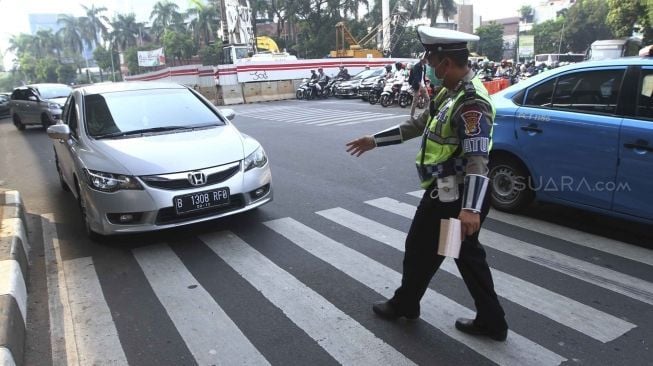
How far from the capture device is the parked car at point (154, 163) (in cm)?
448

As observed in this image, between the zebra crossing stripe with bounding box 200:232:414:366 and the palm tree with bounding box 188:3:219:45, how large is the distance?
72.1 m

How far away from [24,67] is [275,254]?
112 m

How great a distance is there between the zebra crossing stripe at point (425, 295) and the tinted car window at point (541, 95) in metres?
2.39

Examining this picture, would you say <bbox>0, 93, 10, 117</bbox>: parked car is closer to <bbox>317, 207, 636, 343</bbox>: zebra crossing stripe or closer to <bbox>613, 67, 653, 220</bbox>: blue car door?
<bbox>317, 207, 636, 343</bbox>: zebra crossing stripe

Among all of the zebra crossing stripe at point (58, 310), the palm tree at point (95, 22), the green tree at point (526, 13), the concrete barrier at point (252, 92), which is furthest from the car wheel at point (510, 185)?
the green tree at point (526, 13)

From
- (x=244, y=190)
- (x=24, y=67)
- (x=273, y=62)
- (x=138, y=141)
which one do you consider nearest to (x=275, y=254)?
(x=244, y=190)

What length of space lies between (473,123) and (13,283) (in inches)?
124

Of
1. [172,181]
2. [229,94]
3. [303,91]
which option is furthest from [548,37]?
[172,181]

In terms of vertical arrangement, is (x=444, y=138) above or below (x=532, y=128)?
above

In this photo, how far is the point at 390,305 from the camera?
3266 mm

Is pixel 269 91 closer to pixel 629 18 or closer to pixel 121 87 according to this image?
pixel 121 87

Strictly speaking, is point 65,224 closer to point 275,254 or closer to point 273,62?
point 275,254

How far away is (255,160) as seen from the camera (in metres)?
5.14

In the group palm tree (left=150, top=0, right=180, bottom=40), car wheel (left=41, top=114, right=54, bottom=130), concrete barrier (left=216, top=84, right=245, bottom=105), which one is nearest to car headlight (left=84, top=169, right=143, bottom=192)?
car wheel (left=41, top=114, right=54, bottom=130)
